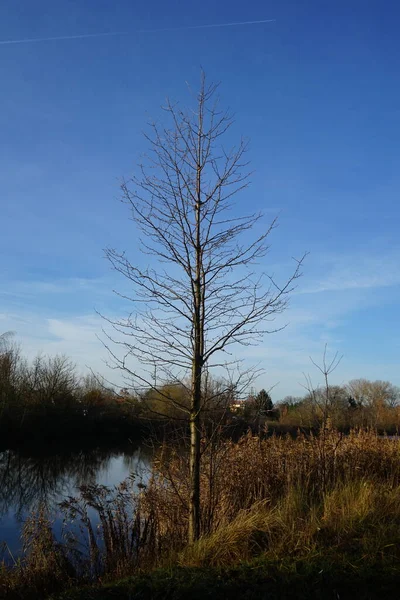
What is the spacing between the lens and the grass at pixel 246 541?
4070mm

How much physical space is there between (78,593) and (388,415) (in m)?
15.4

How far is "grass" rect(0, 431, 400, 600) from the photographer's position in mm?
4070

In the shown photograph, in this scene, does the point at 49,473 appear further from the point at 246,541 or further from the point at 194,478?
the point at 246,541

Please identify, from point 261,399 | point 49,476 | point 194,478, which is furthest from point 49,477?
point 194,478

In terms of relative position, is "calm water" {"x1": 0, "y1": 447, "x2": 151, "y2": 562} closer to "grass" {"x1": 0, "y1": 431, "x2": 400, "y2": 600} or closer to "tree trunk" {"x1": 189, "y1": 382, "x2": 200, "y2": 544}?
"grass" {"x1": 0, "y1": 431, "x2": 400, "y2": 600}

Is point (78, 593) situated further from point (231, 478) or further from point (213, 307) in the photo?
point (231, 478)

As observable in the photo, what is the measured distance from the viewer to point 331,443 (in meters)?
9.16

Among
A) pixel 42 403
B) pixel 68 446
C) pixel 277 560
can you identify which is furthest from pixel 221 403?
pixel 42 403

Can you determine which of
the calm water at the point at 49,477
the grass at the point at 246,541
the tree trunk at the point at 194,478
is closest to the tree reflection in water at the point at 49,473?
the calm water at the point at 49,477

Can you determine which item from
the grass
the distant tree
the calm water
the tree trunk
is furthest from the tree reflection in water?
the tree trunk

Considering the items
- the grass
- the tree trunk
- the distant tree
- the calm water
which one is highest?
the distant tree

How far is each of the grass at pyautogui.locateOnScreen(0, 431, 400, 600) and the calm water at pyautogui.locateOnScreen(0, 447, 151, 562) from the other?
171 cm

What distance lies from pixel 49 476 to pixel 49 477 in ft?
0.76

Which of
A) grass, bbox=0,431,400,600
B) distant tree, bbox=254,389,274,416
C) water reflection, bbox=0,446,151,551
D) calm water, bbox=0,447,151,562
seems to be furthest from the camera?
water reflection, bbox=0,446,151,551
